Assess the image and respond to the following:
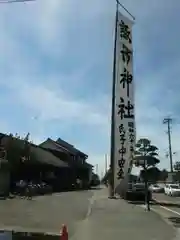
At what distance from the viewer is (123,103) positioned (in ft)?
75.9

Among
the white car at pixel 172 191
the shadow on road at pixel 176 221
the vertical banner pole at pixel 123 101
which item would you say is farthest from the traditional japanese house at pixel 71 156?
the shadow on road at pixel 176 221

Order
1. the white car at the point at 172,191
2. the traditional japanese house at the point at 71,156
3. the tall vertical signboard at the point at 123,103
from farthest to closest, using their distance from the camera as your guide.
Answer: the traditional japanese house at the point at 71,156
the white car at the point at 172,191
the tall vertical signboard at the point at 123,103

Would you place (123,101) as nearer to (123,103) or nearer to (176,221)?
(123,103)

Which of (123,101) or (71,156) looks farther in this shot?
(71,156)

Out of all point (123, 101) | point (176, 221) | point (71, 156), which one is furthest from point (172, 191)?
point (71, 156)

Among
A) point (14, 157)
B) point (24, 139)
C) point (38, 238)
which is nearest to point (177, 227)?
point (38, 238)

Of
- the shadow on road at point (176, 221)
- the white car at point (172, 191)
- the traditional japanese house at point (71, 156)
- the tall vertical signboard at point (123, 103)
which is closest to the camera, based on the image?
the shadow on road at point (176, 221)

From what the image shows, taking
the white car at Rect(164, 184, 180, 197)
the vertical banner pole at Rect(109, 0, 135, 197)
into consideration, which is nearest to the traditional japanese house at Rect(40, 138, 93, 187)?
the white car at Rect(164, 184, 180, 197)

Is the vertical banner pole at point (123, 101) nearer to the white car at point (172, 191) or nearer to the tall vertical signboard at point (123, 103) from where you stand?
the tall vertical signboard at point (123, 103)

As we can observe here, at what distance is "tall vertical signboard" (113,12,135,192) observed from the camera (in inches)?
912

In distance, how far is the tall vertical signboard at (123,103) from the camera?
76.0 feet

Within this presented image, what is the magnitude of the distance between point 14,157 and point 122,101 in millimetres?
28852

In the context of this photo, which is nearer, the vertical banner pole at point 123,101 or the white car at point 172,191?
the vertical banner pole at point 123,101

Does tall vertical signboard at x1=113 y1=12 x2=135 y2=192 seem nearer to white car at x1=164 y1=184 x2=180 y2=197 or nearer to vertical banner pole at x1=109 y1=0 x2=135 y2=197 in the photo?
vertical banner pole at x1=109 y1=0 x2=135 y2=197
